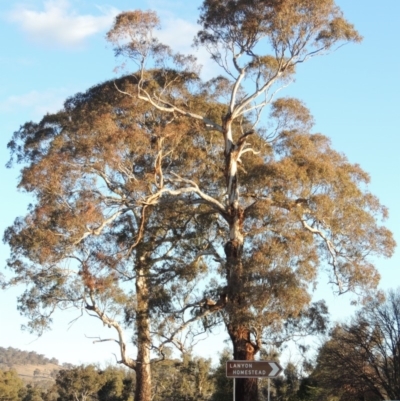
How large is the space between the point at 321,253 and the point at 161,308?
15.3 ft

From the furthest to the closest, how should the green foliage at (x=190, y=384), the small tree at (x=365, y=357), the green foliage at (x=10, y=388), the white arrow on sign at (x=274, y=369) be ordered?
the green foliage at (x=10, y=388) → the green foliage at (x=190, y=384) → the small tree at (x=365, y=357) → the white arrow on sign at (x=274, y=369)

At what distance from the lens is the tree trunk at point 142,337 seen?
21703mm

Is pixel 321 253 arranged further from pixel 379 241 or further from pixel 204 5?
pixel 204 5

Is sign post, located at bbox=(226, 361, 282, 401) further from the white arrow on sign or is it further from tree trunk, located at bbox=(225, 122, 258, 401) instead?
tree trunk, located at bbox=(225, 122, 258, 401)

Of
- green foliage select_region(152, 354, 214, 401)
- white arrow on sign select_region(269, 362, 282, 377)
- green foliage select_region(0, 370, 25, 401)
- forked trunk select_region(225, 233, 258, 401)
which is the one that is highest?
green foliage select_region(0, 370, 25, 401)

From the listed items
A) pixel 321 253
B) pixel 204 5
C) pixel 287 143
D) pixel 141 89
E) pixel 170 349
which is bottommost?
pixel 170 349

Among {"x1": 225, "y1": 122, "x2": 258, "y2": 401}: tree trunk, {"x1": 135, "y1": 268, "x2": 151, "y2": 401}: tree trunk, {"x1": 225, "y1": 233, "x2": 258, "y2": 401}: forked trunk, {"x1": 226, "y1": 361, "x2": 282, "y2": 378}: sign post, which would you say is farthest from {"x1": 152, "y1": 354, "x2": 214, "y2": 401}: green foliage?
{"x1": 226, "y1": 361, "x2": 282, "y2": 378}: sign post

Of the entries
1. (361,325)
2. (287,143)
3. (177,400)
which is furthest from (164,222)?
(177,400)

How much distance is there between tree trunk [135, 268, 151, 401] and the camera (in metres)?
21.7

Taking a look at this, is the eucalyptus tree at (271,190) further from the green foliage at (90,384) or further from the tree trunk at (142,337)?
the green foliage at (90,384)

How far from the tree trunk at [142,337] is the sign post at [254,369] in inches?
315

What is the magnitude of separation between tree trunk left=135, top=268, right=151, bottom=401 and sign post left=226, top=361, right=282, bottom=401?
315 inches

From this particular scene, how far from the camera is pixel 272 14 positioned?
69.3 feet

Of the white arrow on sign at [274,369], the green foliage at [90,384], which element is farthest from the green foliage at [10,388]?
the white arrow on sign at [274,369]
